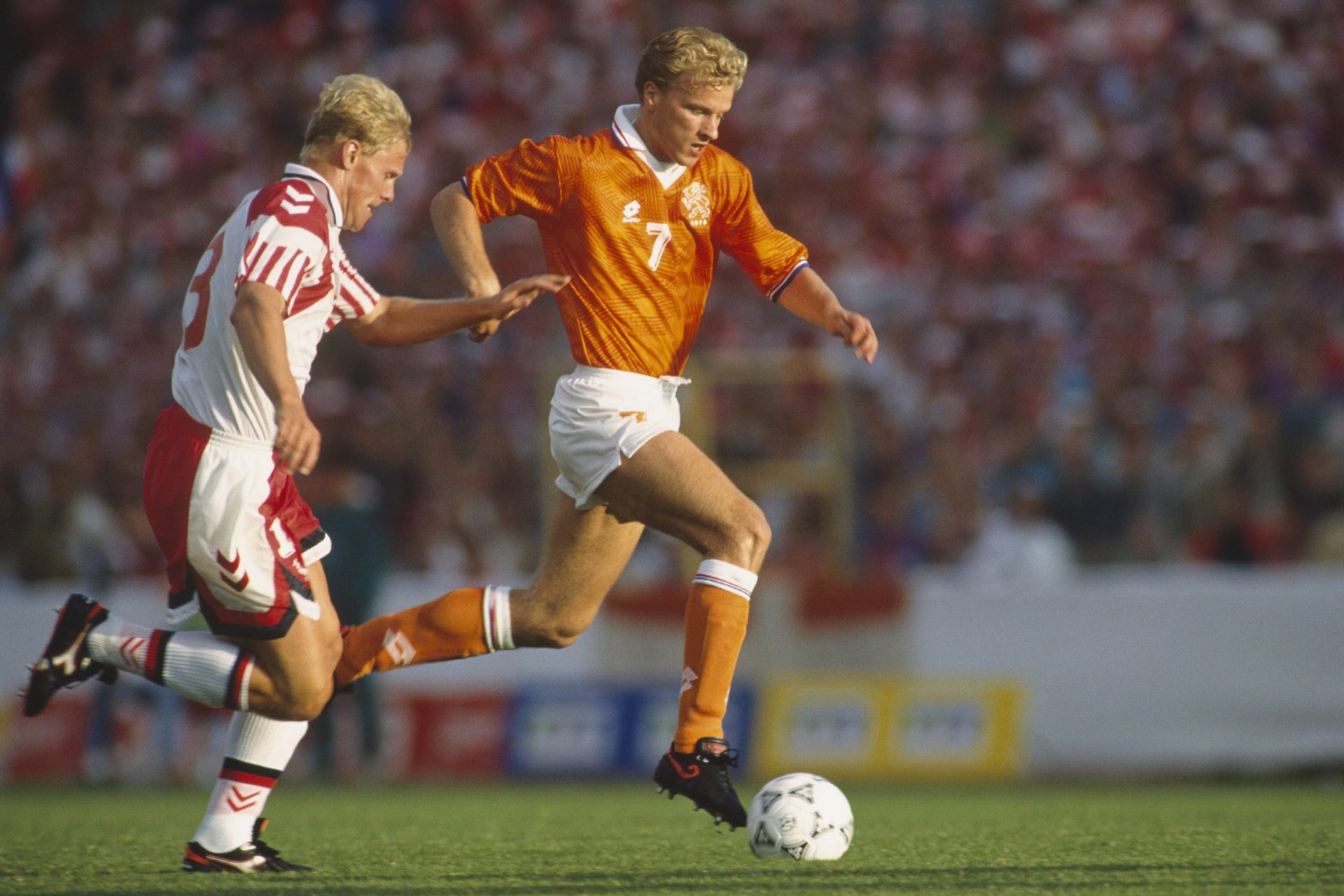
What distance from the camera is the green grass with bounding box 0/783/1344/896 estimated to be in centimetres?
405

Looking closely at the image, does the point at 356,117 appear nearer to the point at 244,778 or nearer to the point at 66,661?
the point at 66,661

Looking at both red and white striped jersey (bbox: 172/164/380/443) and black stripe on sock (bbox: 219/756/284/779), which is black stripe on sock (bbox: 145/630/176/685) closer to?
black stripe on sock (bbox: 219/756/284/779)

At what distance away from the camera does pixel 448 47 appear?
639 inches

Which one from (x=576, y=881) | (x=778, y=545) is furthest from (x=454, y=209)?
(x=778, y=545)

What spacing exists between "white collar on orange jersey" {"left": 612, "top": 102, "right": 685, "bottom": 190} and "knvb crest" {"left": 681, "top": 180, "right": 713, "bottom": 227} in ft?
0.19

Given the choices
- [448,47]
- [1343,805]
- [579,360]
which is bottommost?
[1343,805]

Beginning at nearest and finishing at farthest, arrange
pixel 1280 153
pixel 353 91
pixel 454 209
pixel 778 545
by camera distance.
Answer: pixel 353 91 → pixel 454 209 → pixel 778 545 → pixel 1280 153

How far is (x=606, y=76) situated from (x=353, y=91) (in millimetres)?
11211

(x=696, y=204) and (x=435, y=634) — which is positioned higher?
(x=696, y=204)

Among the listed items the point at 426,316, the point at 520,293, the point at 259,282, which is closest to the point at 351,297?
the point at 426,316

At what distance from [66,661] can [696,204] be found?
2296 millimetres

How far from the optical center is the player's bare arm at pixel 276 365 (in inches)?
155

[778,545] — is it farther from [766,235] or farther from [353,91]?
[353,91]

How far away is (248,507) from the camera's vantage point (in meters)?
4.36
